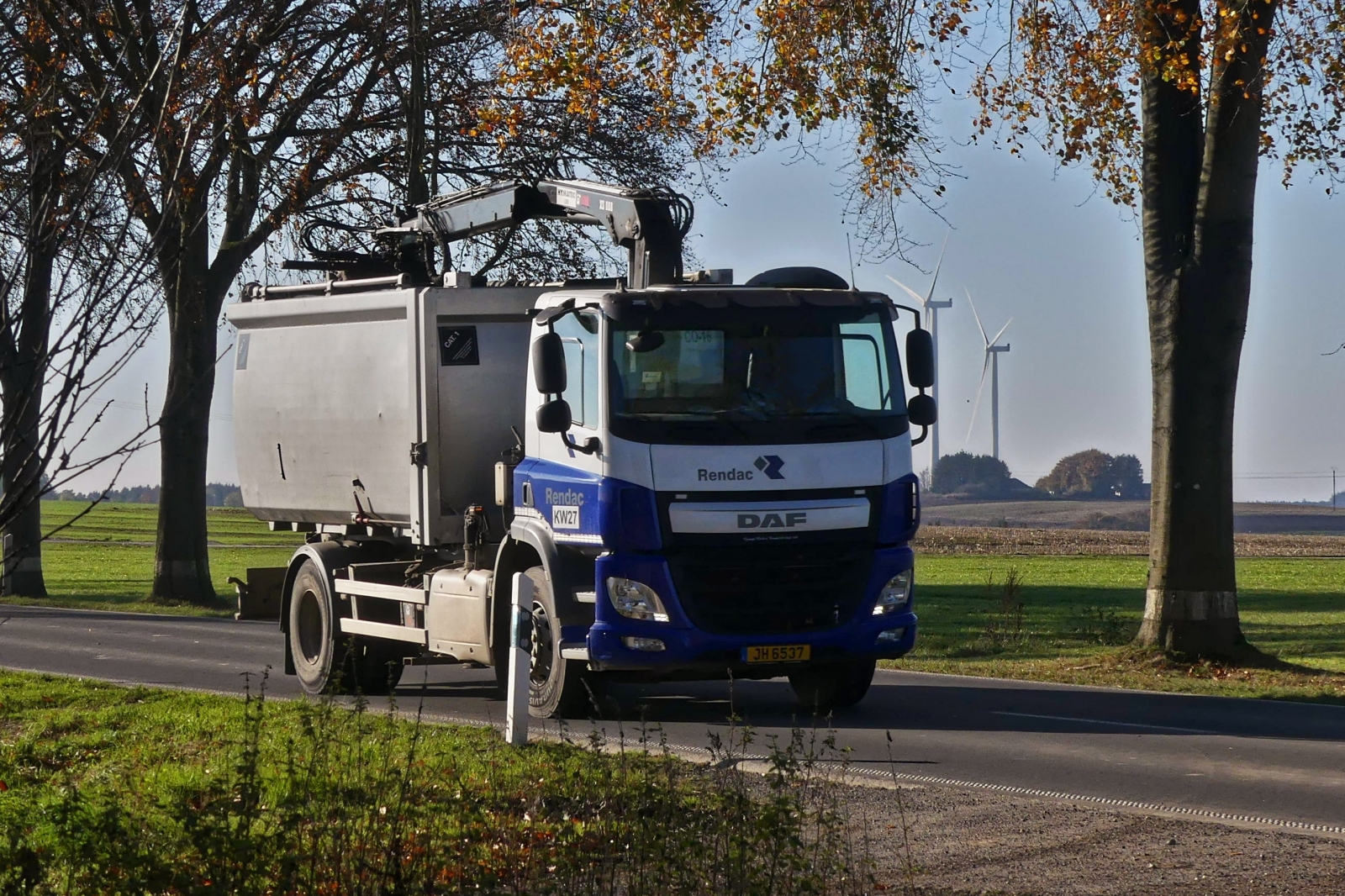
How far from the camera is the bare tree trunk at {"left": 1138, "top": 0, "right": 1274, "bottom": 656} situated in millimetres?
16984

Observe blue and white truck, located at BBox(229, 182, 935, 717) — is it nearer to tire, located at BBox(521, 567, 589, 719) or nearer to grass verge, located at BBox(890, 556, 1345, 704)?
tire, located at BBox(521, 567, 589, 719)

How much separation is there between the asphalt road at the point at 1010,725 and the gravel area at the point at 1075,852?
69 cm

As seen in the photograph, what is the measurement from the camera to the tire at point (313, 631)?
15.3 m

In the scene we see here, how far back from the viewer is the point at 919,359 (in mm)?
12938

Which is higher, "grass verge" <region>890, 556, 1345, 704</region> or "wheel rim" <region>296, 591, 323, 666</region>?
"wheel rim" <region>296, 591, 323, 666</region>

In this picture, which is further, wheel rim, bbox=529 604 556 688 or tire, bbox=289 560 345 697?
tire, bbox=289 560 345 697

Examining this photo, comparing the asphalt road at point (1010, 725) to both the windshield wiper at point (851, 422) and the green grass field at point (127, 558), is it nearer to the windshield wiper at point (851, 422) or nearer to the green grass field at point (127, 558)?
the windshield wiper at point (851, 422)

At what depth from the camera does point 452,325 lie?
14078 millimetres

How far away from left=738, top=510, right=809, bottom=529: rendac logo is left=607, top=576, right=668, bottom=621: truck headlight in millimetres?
786

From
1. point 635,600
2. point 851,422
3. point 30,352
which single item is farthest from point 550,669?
point 30,352

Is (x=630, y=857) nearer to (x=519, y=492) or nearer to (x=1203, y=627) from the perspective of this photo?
(x=519, y=492)

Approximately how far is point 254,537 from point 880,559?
2492 inches

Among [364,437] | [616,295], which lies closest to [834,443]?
[616,295]

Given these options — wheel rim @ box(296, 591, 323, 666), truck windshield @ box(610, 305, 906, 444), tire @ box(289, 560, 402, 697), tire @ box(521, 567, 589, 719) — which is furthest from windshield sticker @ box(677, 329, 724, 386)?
wheel rim @ box(296, 591, 323, 666)
